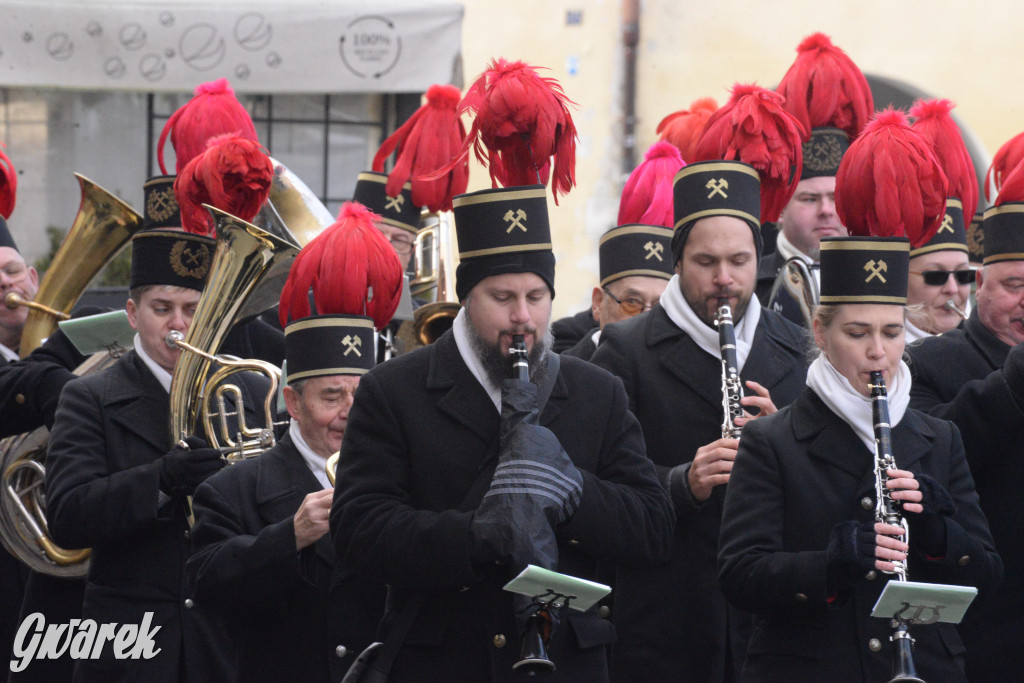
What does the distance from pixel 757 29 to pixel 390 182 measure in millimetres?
5132

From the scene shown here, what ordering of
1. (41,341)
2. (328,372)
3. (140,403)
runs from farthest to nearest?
(41,341)
(140,403)
(328,372)

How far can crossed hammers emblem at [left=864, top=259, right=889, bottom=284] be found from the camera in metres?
4.44

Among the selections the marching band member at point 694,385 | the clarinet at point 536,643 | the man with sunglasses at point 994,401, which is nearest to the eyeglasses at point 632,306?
the marching band member at point 694,385

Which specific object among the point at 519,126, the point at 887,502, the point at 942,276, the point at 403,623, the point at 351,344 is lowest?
the point at 403,623

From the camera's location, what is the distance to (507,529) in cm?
365

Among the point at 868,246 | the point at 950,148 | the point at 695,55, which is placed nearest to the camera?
the point at 868,246

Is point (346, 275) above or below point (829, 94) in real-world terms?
below

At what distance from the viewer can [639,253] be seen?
6.43 metres

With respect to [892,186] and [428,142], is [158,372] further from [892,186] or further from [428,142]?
[892,186]

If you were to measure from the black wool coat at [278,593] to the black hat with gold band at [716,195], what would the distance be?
5.36 feet

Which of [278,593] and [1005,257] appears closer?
[278,593]

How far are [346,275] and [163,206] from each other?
1375 mm

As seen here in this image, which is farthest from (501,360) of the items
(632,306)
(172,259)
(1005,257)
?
(632,306)

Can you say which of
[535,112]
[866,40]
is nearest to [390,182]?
[535,112]
